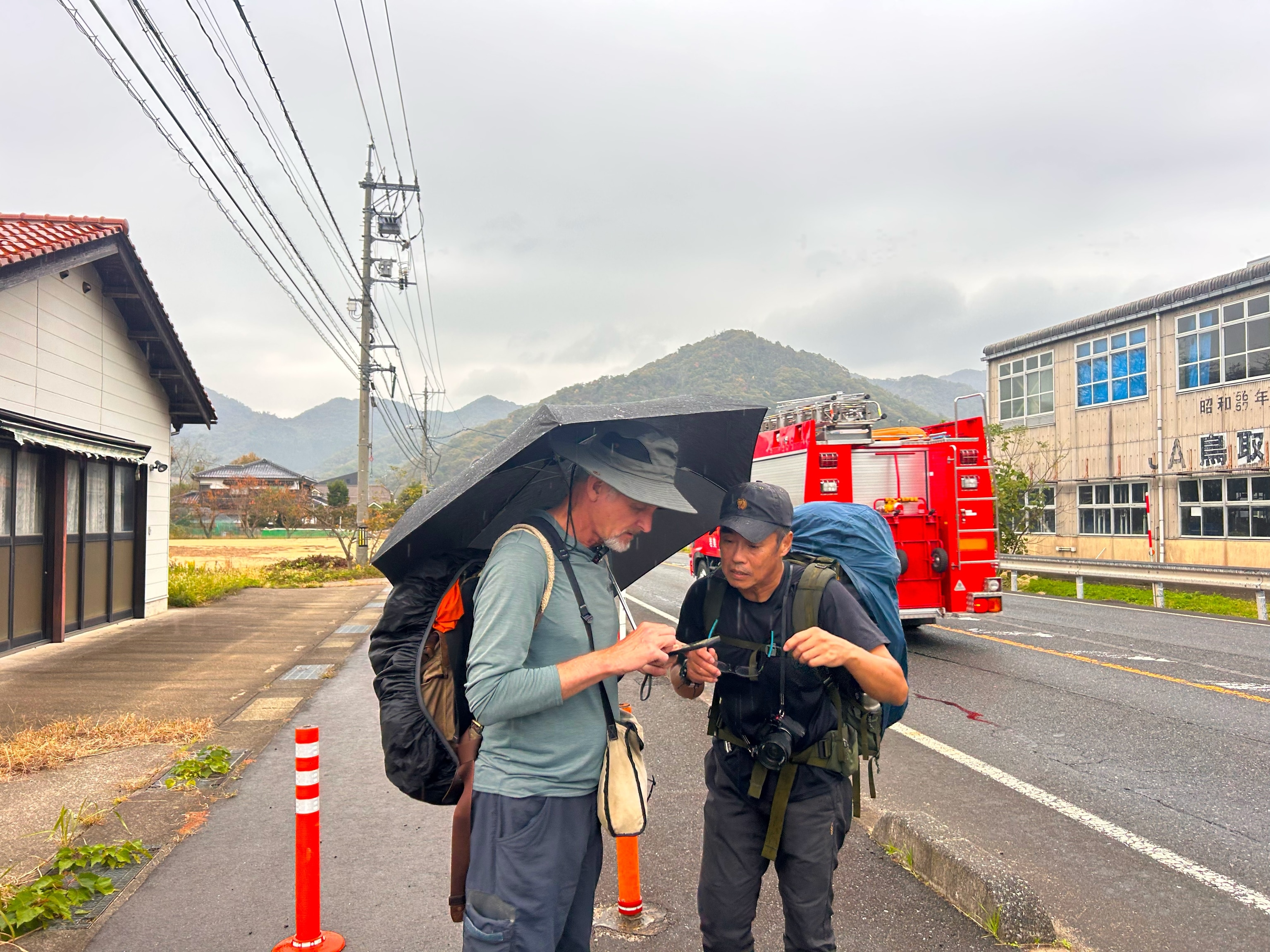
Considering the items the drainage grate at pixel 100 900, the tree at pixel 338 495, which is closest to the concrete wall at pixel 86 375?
the drainage grate at pixel 100 900

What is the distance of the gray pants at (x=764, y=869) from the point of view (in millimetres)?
2734

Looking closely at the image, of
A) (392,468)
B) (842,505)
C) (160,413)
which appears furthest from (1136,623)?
(392,468)

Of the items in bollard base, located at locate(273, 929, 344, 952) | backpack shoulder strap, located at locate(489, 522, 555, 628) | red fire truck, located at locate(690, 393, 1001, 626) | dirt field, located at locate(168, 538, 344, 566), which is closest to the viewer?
backpack shoulder strap, located at locate(489, 522, 555, 628)

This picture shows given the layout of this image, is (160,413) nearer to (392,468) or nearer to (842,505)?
(842,505)

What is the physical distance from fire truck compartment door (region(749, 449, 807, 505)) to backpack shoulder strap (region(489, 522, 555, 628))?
28.3 ft

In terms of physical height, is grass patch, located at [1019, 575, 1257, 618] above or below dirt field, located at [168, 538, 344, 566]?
below

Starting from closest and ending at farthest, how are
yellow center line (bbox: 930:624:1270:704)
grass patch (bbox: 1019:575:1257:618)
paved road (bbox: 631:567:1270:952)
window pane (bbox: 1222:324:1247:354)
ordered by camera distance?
paved road (bbox: 631:567:1270:952) < yellow center line (bbox: 930:624:1270:704) < grass patch (bbox: 1019:575:1257:618) < window pane (bbox: 1222:324:1247:354)

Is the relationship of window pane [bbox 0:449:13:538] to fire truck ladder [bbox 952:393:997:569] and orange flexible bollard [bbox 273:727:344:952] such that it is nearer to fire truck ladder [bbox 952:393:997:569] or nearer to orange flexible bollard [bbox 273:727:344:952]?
orange flexible bollard [bbox 273:727:344:952]

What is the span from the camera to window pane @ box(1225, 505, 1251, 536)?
24.2 metres

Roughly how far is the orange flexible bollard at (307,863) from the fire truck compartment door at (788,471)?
7.89 m

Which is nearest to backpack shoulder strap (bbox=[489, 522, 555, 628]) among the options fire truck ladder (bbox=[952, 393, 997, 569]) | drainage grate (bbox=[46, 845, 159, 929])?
drainage grate (bbox=[46, 845, 159, 929])

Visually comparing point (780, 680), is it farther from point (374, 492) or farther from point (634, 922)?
point (374, 492)

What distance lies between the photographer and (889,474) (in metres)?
11.2

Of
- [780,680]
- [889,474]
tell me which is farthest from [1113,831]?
[889,474]
